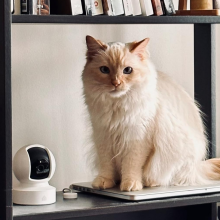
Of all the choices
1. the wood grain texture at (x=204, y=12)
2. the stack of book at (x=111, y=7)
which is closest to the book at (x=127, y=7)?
the stack of book at (x=111, y=7)

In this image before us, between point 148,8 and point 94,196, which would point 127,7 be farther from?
point 94,196

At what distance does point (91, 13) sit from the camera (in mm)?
1579

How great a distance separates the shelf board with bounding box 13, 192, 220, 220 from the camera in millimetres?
1435

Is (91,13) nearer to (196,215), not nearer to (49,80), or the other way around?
(49,80)

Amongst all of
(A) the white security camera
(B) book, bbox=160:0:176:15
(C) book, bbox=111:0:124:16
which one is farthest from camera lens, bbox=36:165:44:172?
(B) book, bbox=160:0:176:15

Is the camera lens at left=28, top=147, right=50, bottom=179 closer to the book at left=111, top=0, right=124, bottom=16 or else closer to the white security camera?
the white security camera

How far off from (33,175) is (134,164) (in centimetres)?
33

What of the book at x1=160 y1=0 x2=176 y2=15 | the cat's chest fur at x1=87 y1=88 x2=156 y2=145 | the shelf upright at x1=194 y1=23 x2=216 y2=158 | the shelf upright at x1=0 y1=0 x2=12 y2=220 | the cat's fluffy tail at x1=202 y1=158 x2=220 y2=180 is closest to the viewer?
the shelf upright at x1=0 y1=0 x2=12 y2=220

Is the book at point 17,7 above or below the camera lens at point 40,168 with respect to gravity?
above

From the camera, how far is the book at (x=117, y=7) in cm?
162

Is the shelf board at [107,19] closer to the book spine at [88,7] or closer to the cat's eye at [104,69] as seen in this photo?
the book spine at [88,7]

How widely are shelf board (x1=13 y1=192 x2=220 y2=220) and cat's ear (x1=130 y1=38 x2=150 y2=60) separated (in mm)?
466

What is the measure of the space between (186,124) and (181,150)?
104 millimetres

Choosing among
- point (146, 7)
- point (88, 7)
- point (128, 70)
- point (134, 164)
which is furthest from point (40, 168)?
point (146, 7)
